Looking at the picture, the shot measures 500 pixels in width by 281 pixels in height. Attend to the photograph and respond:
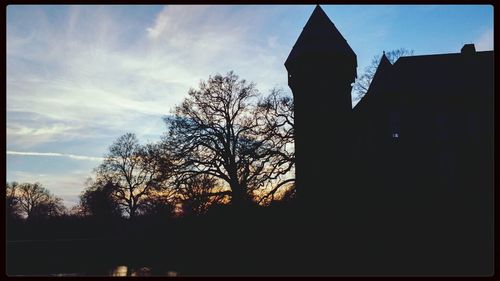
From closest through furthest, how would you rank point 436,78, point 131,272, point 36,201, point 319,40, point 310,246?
point 131,272 < point 310,246 < point 319,40 < point 436,78 < point 36,201

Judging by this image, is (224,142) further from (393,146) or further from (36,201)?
(36,201)

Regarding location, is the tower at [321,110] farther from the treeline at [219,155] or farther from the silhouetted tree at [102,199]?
the silhouetted tree at [102,199]

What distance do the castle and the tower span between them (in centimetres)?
6

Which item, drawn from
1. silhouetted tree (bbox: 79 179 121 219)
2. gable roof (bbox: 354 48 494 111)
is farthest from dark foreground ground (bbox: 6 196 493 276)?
silhouetted tree (bbox: 79 179 121 219)

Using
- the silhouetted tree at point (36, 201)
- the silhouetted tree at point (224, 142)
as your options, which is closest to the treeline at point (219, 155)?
the silhouetted tree at point (224, 142)

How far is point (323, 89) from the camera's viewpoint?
2706cm

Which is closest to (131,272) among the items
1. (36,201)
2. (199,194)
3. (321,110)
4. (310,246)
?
(310,246)

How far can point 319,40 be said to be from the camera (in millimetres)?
27906

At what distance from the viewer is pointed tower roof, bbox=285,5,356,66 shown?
27.4 metres

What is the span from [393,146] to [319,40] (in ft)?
26.3

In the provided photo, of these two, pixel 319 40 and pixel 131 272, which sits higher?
pixel 319 40
